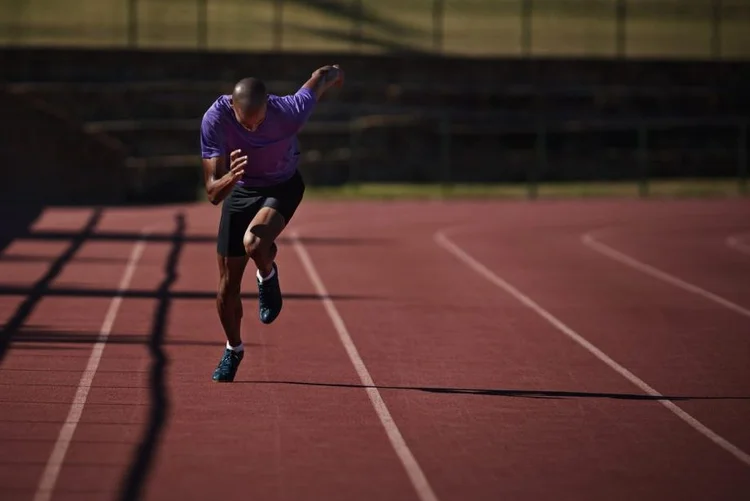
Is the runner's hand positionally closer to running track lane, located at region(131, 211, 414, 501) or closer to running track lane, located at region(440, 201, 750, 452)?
running track lane, located at region(131, 211, 414, 501)

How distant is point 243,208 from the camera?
10.9 meters

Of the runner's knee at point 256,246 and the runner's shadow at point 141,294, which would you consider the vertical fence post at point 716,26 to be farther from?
the runner's knee at point 256,246

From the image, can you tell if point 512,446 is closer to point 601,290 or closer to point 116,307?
point 116,307

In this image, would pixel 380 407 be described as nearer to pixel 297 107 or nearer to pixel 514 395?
pixel 514 395

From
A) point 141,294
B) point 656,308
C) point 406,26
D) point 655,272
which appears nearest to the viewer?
point 656,308

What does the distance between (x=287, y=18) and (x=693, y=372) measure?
31982mm

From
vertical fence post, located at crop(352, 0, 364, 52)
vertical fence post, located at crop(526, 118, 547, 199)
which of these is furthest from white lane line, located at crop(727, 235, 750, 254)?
vertical fence post, located at crop(352, 0, 364, 52)

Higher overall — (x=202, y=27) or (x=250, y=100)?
(x=202, y=27)

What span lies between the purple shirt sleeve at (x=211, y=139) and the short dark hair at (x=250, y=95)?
221 mm

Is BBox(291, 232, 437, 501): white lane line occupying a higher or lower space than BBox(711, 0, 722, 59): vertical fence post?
lower

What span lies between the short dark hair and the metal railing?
26.7 m

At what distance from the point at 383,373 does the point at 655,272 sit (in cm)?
835

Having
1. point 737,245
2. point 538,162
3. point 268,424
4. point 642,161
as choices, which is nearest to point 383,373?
point 268,424

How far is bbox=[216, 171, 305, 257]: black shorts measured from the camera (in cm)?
1089
